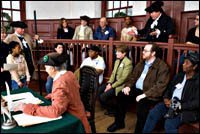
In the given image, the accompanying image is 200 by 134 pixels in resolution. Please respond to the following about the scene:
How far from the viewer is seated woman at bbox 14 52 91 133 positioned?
1402 millimetres

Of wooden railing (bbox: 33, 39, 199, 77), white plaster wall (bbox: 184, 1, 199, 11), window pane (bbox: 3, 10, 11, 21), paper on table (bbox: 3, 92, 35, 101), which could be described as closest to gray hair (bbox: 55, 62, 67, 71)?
paper on table (bbox: 3, 92, 35, 101)

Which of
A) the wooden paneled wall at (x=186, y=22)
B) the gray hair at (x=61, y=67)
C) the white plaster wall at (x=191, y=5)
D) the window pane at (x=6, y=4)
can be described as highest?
the window pane at (x=6, y=4)

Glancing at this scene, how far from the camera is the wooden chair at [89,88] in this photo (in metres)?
2.00

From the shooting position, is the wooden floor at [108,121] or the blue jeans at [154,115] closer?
the blue jeans at [154,115]

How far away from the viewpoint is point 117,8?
5766 millimetres

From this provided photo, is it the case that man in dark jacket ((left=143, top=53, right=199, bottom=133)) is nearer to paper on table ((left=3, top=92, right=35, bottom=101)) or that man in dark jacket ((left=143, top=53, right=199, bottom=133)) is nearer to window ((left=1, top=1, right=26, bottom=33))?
paper on table ((left=3, top=92, right=35, bottom=101))

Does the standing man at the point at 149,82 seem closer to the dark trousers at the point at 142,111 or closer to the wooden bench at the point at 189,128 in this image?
the dark trousers at the point at 142,111

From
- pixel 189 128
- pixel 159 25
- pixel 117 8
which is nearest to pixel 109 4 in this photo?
pixel 117 8

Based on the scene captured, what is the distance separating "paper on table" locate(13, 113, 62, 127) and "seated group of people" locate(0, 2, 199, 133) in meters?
0.03

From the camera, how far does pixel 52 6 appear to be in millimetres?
6891

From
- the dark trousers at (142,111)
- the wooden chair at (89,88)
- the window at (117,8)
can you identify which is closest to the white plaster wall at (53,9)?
the window at (117,8)

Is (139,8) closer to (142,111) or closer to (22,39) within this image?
(22,39)

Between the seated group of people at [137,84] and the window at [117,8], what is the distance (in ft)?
6.89

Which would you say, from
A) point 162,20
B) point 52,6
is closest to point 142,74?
point 162,20
